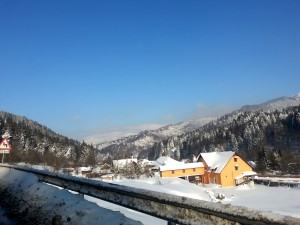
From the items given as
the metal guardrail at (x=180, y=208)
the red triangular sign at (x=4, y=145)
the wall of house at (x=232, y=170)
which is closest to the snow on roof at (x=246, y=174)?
the wall of house at (x=232, y=170)

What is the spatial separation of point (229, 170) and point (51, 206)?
71.5 metres

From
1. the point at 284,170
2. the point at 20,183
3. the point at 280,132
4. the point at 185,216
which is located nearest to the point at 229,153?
the point at 284,170

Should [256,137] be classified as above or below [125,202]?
above

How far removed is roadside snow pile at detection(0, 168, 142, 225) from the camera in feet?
20.7

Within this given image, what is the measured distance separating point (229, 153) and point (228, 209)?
78.1m

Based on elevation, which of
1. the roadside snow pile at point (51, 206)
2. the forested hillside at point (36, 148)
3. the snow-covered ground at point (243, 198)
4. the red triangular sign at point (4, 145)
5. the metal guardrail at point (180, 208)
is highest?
the forested hillside at point (36, 148)

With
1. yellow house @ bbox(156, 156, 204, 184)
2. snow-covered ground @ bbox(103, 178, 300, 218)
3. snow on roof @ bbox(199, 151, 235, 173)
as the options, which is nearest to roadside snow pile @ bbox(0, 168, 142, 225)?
snow-covered ground @ bbox(103, 178, 300, 218)

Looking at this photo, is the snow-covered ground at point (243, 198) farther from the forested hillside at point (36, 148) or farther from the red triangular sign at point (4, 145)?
the forested hillside at point (36, 148)

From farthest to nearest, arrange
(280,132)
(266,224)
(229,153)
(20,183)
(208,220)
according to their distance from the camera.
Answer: (280,132), (229,153), (20,183), (208,220), (266,224)

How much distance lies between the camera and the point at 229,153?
7925 centimetres

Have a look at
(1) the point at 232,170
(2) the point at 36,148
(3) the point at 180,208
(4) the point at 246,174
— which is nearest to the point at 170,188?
(3) the point at 180,208

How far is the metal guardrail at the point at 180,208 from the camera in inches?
139

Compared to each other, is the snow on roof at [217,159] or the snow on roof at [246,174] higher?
the snow on roof at [217,159]

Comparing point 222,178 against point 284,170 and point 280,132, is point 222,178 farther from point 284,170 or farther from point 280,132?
point 280,132
